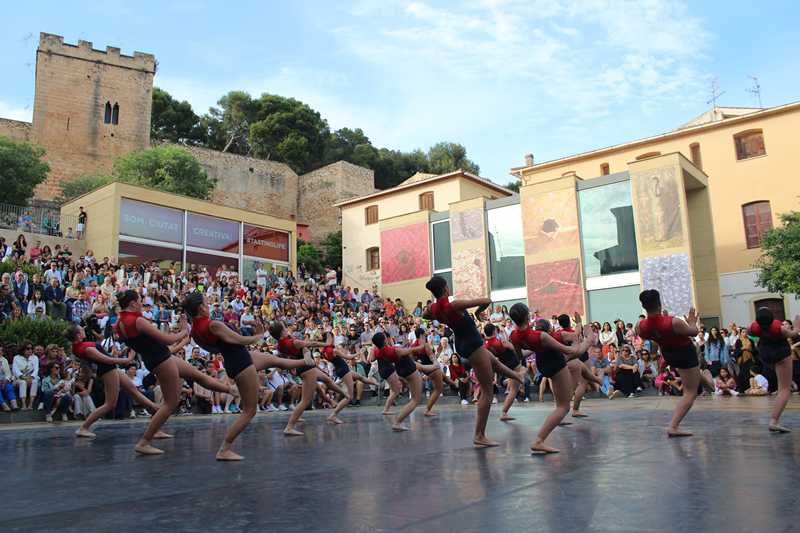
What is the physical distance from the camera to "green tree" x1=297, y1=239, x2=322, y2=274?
47.4 m

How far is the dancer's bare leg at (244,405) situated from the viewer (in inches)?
255

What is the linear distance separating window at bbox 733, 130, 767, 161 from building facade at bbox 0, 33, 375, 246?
3359cm

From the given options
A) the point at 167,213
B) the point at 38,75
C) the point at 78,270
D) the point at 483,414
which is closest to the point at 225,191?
the point at 38,75

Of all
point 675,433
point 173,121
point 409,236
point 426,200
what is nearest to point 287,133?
point 173,121

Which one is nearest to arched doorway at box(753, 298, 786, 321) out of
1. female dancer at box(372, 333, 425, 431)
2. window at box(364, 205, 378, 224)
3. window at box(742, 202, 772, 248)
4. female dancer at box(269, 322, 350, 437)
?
window at box(742, 202, 772, 248)

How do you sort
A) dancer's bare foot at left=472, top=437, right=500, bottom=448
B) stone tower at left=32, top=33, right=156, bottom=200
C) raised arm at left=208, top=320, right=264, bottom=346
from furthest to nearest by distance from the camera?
1. stone tower at left=32, top=33, right=156, bottom=200
2. dancer's bare foot at left=472, top=437, right=500, bottom=448
3. raised arm at left=208, top=320, right=264, bottom=346

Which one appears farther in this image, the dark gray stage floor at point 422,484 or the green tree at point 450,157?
the green tree at point 450,157

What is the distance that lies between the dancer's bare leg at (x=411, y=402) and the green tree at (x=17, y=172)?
40.3 metres

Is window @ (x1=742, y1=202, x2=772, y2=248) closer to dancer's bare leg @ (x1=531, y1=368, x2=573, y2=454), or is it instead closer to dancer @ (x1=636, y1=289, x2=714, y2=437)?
dancer @ (x1=636, y1=289, x2=714, y2=437)

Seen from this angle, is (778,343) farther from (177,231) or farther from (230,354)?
Result: (177,231)

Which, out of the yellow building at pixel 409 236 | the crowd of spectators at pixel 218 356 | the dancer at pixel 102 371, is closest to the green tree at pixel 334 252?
the yellow building at pixel 409 236

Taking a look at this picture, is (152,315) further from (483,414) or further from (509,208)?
(509,208)

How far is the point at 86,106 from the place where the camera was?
59875mm

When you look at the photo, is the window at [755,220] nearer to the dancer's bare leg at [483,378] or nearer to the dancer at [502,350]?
the dancer at [502,350]
